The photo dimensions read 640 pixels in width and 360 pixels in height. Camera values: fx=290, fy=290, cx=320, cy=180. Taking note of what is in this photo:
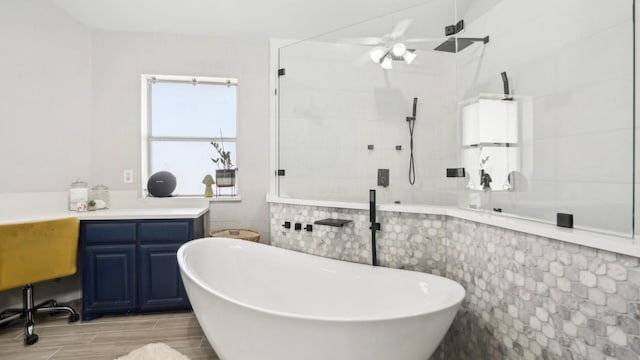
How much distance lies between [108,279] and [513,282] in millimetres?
2748

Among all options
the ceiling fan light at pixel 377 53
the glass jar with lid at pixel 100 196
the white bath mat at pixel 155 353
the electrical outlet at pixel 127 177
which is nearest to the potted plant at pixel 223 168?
the electrical outlet at pixel 127 177

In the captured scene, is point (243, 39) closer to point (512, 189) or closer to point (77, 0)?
point (77, 0)

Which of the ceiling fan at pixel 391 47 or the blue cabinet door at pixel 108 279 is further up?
the ceiling fan at pixel 391 47

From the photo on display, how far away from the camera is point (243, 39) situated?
2.90m

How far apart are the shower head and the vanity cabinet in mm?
2335

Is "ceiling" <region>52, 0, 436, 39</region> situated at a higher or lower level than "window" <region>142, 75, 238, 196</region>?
higher

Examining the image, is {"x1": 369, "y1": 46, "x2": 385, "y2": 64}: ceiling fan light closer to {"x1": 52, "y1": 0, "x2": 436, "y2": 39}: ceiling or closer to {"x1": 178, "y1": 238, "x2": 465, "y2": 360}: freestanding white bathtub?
{"x1": 52, "y1": 0, "x2": 436, "y2": 39}: ceiling

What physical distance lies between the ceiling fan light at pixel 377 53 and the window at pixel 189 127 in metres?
1.47

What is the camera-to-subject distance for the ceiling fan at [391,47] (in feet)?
6.97

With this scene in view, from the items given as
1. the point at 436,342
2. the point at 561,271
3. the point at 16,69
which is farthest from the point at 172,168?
the point at 561,271

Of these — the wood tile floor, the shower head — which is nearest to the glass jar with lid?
the wood tile floor

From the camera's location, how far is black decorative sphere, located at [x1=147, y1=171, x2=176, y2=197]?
110 inches

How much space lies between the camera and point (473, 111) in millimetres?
1747

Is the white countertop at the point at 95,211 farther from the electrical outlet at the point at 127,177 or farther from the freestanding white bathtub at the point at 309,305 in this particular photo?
the freestanding white bathtub at the point at 309,305
